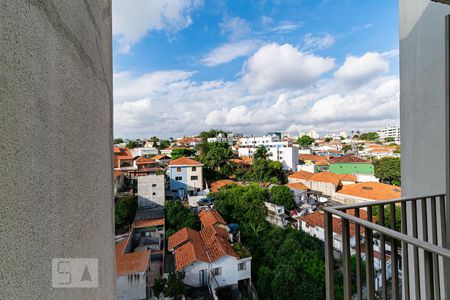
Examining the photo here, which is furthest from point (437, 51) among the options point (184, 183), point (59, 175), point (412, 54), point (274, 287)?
point (184, 183)

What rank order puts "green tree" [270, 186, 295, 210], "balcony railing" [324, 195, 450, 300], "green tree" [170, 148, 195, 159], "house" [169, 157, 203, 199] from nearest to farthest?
"balcony railing" [324, 195, 450, 300] → "green tree" [270, 186, 295, 210] → "house" [169, 157, 203, 199] → "green tree" [170, 148, 195, 159]

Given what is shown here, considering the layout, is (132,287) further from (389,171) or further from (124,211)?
(389,171)

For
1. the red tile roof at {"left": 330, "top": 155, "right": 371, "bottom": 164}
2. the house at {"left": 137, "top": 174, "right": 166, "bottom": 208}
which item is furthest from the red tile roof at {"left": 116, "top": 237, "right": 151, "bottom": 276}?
the red tile roof at {"left": 330, "top": 155, "right": 371, "bottom": 164}

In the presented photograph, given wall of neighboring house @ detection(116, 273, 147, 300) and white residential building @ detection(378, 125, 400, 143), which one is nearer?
wall of neighboring house @ detection(116, 273, 147, 300)

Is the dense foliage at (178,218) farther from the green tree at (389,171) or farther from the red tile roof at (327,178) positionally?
the green tree at (389,171)

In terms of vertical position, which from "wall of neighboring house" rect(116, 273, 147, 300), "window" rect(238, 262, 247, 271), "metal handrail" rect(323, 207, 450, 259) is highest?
"metal handrail" rect(323, 207, 450, 259)

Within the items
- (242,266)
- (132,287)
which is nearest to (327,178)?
(242,266)

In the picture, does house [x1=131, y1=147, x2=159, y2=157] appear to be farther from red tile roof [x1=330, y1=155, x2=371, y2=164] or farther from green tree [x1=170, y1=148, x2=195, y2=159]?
red tile roof [x1=330, y1=155, x2=371, y2=164]
